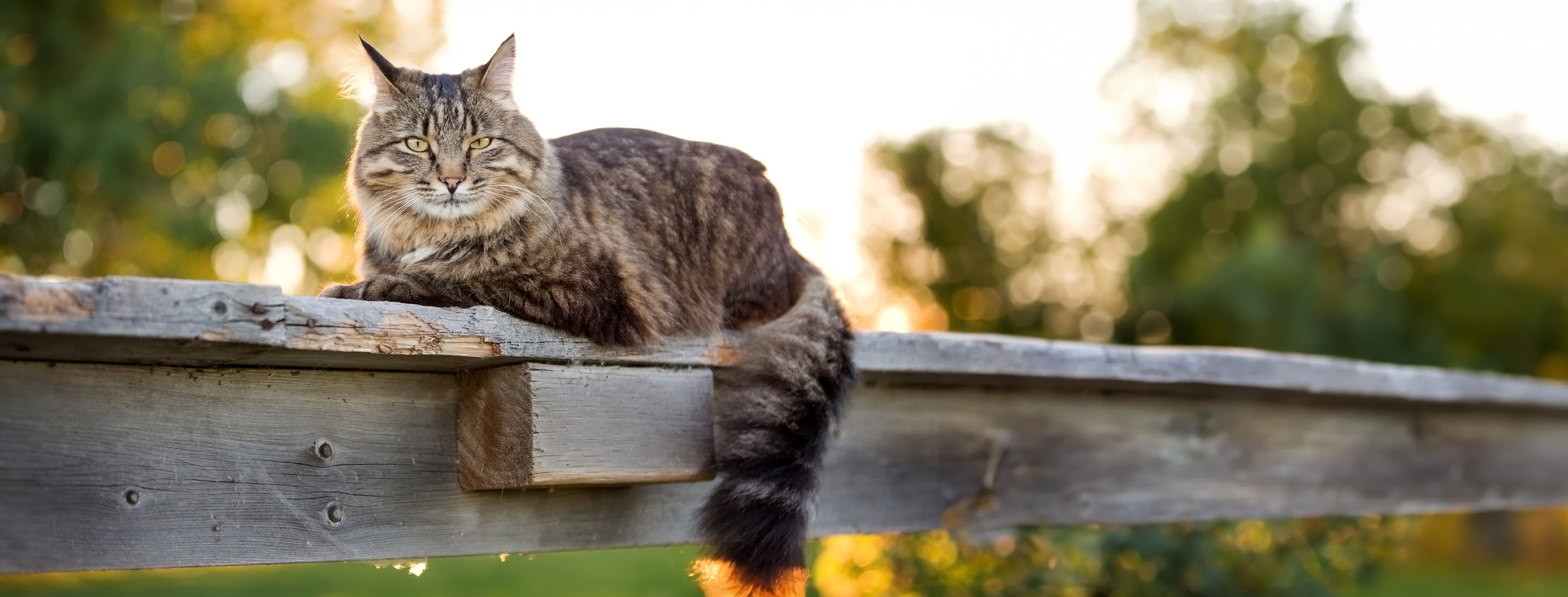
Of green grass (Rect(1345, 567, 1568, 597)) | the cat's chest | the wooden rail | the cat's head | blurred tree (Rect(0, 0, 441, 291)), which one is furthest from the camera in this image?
green grass (Rect(1345, 567, 1568, 597))

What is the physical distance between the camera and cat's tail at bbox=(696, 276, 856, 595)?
2121 millimetres

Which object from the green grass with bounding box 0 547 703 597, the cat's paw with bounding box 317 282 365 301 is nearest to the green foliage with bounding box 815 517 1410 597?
the cat's paw with bounding box 317 282 365 301

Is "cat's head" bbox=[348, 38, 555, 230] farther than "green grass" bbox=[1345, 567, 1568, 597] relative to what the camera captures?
No

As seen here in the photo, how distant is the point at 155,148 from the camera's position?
8.31m

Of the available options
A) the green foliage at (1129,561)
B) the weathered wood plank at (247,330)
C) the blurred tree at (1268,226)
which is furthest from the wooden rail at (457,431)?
the blurred tree at (1268,226)

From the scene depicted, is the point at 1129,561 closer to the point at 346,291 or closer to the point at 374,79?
the point at 374,79

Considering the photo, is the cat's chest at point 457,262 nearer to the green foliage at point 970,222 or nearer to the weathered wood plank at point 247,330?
the weathered wood plank at point 247,330

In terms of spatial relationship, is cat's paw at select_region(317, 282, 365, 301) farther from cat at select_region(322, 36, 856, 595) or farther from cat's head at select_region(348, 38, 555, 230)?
cat's head at select_region(348, 38, 555, 230)

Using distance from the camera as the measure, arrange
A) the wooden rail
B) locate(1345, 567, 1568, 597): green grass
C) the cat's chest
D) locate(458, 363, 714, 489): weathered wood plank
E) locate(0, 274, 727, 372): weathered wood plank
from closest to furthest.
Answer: locate(0, 274, 727, 372): weathered wood plank
the wooden rail
locate(458, 363, 714, 489): weathered wood plank
the cat's chest
locate(1345, 567, 1568, 597): green grass

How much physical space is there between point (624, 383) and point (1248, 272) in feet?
43.8

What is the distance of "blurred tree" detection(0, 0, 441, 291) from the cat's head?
5.55 meters

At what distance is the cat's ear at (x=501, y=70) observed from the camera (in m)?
2.64

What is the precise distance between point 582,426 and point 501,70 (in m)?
0.89

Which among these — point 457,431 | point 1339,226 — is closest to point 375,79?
point 457,431
